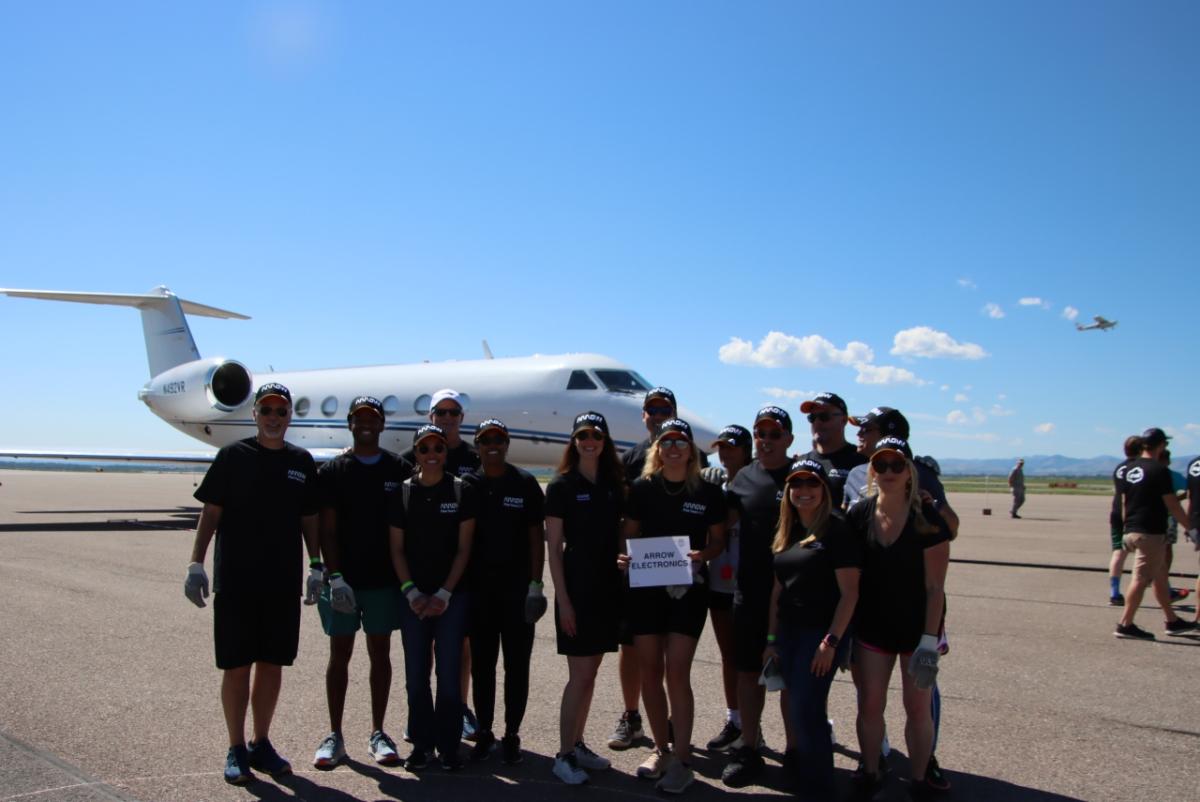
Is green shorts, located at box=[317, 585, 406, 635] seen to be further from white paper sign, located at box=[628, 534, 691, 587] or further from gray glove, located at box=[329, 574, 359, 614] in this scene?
white paper sign, located at box=[628, 534, 691, 587]

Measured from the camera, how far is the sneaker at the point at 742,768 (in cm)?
451

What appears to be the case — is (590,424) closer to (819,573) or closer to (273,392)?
(819,573)

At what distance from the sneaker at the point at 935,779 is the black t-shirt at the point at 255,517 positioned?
330cm

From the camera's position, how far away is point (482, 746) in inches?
195

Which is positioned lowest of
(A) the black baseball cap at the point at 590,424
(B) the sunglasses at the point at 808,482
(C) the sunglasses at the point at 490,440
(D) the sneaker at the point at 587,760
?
(D) the sneaker at the point at 587,760

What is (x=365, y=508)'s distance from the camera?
5121 mm

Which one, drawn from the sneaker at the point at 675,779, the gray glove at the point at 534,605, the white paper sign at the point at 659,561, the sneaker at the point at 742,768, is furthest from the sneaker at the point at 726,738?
the gray glove at the point at 534,605

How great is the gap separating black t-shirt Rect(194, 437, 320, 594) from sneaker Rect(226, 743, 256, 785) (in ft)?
2.57

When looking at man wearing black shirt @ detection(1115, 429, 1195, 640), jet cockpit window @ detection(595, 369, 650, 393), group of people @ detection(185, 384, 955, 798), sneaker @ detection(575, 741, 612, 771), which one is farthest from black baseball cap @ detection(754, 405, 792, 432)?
jet cockpit window @ detection(595, 369, 650, 393)

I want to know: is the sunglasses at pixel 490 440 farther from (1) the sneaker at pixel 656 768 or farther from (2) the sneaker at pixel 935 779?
(2) the sneaker at pixel 935 779

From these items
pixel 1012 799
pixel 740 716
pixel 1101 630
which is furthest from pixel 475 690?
pixel 1101 630

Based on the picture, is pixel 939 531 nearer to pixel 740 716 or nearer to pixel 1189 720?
pixel 740 716

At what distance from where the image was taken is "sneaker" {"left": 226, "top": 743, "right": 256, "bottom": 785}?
4.41 metres

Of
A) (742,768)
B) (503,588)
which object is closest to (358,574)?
(503,588)
